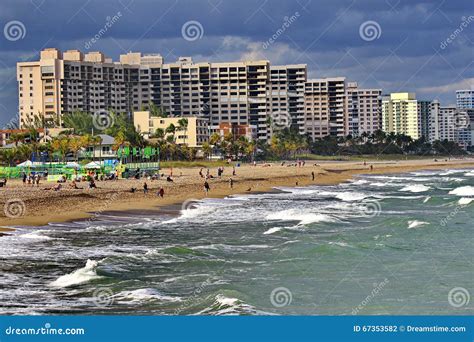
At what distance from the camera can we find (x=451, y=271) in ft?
77.4

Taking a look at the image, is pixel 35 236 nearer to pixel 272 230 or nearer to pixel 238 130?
pixel 272 230

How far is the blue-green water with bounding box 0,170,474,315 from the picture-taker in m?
Result: 18.7

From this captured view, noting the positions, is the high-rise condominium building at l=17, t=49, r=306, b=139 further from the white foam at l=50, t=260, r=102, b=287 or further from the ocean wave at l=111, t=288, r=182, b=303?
the ocean wave at l=111, t=288, r=182, b=303

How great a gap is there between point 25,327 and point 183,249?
59.6ft

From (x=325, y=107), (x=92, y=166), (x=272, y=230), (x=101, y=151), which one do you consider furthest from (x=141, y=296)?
(x=325, y=107)

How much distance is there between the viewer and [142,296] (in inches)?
762

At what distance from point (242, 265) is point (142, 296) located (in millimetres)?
5818

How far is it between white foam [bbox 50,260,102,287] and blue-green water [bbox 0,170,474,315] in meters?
0.03

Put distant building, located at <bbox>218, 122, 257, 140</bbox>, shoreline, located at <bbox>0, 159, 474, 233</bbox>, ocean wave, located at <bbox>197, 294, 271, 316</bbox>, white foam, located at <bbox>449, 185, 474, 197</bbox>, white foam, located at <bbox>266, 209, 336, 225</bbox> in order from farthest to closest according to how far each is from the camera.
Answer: distant building, located at <bbox>218, 122, 257, 140</bbox>, white foam, located at <bbox>449, 185, 474, 197</bbox>, white foam, located at <bbox>266, 209, 336, 225</bbox>, shoreline, located at <bbox>0, 159, 474, 233</bbox>, ocean wave, located at <bbox>197, 294, 271, 316</bbox>

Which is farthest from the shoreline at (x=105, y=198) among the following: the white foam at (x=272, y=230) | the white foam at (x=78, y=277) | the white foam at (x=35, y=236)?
the white foam at (x=78, y=277)

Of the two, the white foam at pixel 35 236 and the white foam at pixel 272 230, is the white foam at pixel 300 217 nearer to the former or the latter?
the white foam at pixel 272 230

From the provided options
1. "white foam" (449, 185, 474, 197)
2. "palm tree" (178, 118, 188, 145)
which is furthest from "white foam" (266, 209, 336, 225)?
"palm tree" (178, 118, 188, 145)

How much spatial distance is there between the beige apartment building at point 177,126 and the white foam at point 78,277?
10573cm

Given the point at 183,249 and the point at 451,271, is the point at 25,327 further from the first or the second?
the point at 183,249
